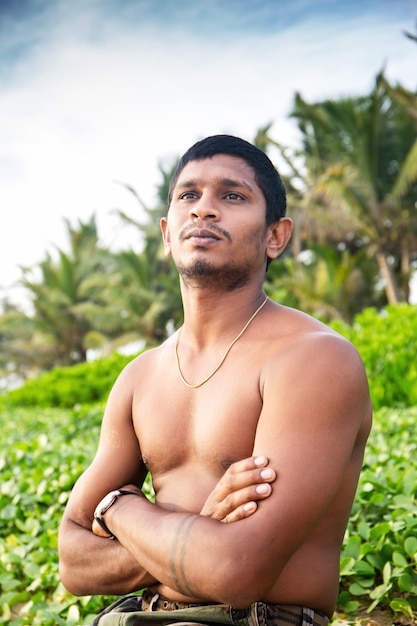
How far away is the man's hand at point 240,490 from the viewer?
162 centimetres

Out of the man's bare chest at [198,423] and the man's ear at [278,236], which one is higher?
the man's ear at [278,236]

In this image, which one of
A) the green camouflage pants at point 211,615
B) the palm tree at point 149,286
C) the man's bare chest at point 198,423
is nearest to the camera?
the green camouflage pants at point 211,615

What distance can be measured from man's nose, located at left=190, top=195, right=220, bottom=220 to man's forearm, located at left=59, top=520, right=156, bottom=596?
3.22 ft

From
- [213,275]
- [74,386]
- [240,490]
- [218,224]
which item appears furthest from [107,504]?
[74,386]

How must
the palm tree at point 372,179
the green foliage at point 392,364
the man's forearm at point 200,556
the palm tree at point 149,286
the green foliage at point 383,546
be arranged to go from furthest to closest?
the palm tree at point 149,286 → the palm tree at point 372,179 → the green foliage at point 392,364 → the green foliage at point 383,546 → the man's forearm at point 200,556

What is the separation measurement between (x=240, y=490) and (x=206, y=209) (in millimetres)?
792

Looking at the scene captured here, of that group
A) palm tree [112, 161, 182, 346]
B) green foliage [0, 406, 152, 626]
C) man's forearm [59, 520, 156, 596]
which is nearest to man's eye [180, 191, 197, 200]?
man's forearm [59, 520, 156, 596]

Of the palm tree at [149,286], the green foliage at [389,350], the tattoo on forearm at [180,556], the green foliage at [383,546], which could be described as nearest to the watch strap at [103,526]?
the tattoo on forearm at [180,556]

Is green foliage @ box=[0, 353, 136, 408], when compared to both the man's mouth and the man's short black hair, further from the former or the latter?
the man's mouth

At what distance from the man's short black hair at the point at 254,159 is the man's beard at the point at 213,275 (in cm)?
19

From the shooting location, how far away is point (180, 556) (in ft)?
5.41

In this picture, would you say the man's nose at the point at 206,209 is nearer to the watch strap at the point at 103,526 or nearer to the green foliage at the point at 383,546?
the watch strap at the point at 103,526

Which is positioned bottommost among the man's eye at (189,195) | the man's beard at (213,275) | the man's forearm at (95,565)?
the man's forearm at (95,565)

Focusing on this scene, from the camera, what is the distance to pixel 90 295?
29344mm
